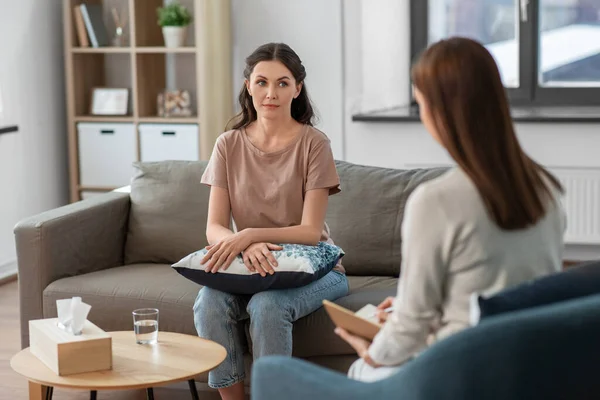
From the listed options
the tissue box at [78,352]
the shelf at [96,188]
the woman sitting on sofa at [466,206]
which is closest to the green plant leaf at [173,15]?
the shelf at [96,188]

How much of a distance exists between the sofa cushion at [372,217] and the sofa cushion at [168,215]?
0.49 meters

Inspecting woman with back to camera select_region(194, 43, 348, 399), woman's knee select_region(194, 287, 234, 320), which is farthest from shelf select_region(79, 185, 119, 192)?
woman's knee select_region(194, 287, 234, 320)

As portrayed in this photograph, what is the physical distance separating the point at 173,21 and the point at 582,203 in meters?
2.29

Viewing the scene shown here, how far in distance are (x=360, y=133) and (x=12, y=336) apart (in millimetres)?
2155

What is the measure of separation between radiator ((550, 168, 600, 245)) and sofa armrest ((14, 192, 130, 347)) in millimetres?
2350

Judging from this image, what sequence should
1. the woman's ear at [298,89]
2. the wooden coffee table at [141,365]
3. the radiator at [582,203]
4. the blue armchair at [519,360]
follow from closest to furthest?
the blue armchair at [519,360], the wooden coffee table at [141,365], the woman's ear at [298,89], the radiator at [582,203]

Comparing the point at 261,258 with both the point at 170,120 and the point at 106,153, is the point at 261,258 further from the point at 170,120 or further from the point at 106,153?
the point at 106,153

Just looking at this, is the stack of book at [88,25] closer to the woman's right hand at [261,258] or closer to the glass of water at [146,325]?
the woman's right hand at [261,258]

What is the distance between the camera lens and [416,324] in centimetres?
180

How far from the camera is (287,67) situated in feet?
9.82

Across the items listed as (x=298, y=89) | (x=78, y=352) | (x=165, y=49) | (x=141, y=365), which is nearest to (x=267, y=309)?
→ (x=141, y=365)

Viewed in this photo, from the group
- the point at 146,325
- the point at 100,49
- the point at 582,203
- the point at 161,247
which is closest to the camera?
the point at 146,325

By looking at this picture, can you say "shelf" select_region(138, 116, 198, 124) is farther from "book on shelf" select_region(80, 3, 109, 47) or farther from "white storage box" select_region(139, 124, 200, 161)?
"book on shelf" select_region(80, 3, 109, 47)

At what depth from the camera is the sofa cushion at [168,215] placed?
3.52 meters
